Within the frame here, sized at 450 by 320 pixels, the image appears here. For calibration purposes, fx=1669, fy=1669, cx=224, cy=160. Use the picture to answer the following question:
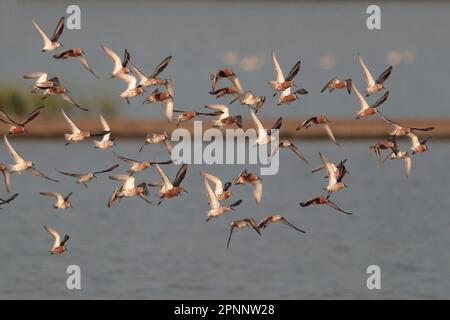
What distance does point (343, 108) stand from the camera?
92.2 m

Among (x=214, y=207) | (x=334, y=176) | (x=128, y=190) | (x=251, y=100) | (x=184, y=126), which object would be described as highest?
(x=184, y=126)

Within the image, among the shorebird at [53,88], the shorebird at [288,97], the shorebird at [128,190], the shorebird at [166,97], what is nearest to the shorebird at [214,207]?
the shorebird at [128,190]

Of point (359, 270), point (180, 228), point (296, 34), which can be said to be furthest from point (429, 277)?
point (296, 34)

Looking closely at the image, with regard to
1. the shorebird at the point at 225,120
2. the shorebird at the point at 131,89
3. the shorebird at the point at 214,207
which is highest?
the shorebird at the point at 131,89

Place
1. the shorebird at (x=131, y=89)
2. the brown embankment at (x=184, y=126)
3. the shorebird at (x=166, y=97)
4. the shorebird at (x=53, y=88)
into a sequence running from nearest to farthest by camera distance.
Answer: the shorebird at (x=131, y=89), the shorebird at (x=53, y=88), the shorebird at (x=166, y=97), the brown embankment at (x=184, y=126)


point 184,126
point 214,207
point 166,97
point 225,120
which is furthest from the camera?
point 184,126

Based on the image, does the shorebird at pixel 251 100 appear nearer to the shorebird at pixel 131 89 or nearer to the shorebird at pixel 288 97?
the shorebird at pixel 288 97

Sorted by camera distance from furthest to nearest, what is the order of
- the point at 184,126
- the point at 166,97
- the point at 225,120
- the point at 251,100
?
the point at 184,126 < the point at 251,100 < the point at 166,97 < the point at 225,120

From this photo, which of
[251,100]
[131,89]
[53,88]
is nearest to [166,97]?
[131,89]

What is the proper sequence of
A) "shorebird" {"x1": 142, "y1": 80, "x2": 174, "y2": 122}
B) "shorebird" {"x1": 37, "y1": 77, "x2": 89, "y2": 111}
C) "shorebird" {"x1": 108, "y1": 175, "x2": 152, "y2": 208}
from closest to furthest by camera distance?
"shorebird" {"x1": 37, "y1": 77, "x2": 89, "y2": 111} → "shorebird" {"x1": 142, "y1": 80, "x2": 174, "y2": 122} → "shorebird" {"x1": 108, "y1": 175, "x2": 152, "y2": 208}

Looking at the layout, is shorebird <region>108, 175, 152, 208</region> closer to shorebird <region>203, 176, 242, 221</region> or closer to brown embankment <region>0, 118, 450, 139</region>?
shorebird <region>203, 176, 242, 221</region>

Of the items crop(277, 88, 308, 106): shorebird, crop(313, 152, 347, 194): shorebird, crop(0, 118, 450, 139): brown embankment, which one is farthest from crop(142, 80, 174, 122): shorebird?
crop(0, 118, 450, 139): brown embankment

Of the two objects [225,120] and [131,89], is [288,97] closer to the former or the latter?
[225,120]
